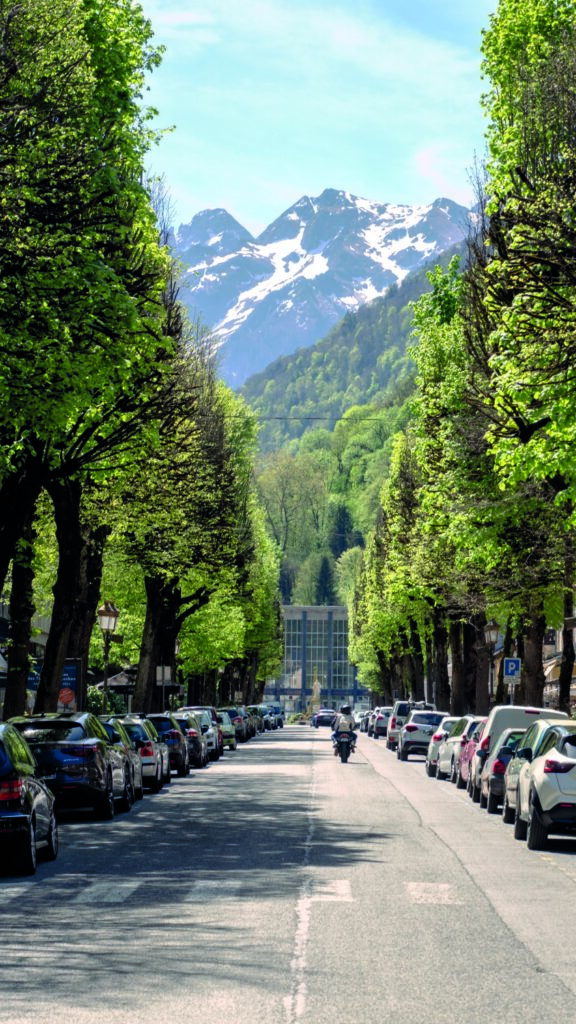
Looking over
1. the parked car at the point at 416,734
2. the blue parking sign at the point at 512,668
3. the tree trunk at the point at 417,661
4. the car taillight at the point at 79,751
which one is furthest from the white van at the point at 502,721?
the tree trunk at the point at 417,661

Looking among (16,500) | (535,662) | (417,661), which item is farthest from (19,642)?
(417,661)

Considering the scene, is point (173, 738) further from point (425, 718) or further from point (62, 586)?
point (425, 718)

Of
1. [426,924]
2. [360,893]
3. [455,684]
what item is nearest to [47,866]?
[360,893]

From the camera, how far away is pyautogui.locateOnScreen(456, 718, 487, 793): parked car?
34.7 meters

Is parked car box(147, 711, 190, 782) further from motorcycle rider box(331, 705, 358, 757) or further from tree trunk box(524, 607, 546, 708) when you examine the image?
motorcycle rider box(331, 705, 358, 757)

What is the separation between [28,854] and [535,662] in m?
28.6

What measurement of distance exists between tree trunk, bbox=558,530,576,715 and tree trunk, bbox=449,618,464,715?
15.8 metres

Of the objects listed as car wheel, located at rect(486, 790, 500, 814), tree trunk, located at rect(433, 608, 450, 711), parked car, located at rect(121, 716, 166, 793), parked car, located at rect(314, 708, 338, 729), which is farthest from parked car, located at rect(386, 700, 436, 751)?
parked car, located at rect(314, 708, 338, 729)

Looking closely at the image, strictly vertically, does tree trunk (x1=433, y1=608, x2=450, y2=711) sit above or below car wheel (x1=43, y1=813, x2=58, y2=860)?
above

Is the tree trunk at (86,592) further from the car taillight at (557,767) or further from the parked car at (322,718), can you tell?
the parked car at (322,718)

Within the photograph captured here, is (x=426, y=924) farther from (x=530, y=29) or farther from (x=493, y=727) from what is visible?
(x=530, y=29)

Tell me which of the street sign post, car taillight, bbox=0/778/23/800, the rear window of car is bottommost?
the rear window of car

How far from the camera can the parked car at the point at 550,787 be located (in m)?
20.3

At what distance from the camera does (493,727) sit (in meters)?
32.4
